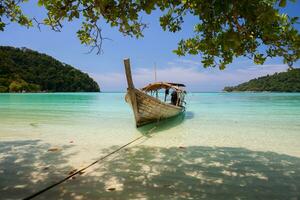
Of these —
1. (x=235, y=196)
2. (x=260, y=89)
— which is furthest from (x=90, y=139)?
(x=260, y=89)

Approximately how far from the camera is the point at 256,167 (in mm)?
5477

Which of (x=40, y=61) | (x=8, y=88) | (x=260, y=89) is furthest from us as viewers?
(x=260, y=89)

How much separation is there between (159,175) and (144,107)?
21.1 ft

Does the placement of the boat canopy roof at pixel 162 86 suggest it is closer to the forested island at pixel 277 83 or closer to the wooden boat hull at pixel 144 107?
the wooden boat hull at pixel 144 107

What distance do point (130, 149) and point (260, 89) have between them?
133 meters

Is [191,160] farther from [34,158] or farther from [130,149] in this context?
[34,158]

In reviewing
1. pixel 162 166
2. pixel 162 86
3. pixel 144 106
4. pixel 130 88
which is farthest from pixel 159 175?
pixel 162 86

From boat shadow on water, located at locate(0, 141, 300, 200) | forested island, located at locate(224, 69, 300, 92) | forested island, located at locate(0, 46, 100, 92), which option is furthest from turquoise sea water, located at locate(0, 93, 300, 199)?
forested island, located at locate(224, 69, 300, 92)

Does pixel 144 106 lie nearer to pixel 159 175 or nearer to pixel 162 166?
pixel 162 166

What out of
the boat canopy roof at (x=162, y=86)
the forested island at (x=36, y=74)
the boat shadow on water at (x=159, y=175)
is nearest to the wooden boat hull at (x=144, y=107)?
the boat canopy roof at (x=162, y=86)

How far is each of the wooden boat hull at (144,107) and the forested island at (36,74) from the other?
85.2 meters

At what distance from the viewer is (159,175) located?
191 inches

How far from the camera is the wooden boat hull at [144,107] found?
35.1 feet

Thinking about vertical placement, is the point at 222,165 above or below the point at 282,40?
below
